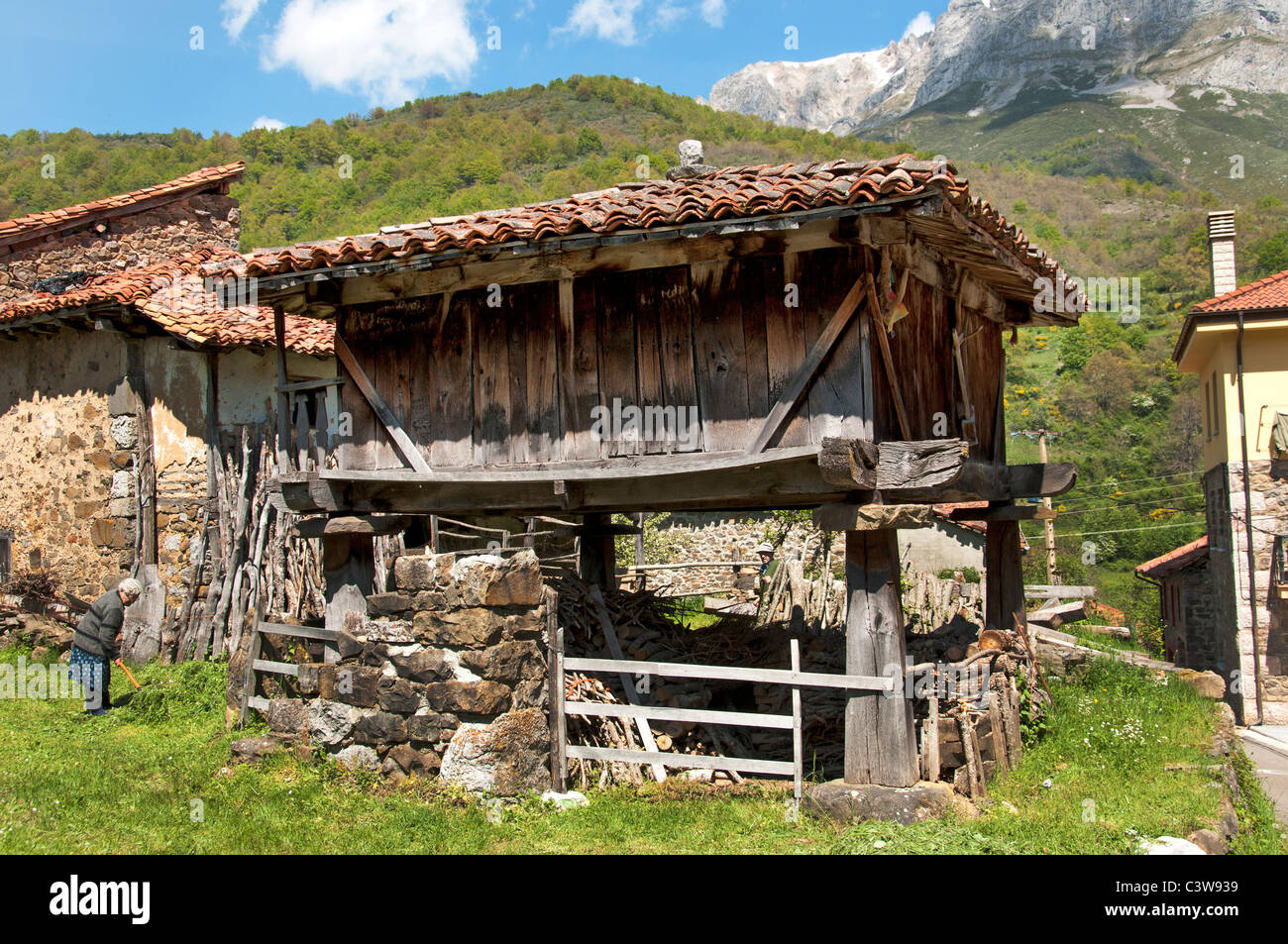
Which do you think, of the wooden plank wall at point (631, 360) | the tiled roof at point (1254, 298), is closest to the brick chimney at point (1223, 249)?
the tiled roof at point (1254, 298)

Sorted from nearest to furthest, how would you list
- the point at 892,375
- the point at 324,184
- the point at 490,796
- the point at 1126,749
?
the point at 490,796 < the point at 892,375 < the point at 1126,749 < the point at 324,184

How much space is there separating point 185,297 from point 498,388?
6427mm

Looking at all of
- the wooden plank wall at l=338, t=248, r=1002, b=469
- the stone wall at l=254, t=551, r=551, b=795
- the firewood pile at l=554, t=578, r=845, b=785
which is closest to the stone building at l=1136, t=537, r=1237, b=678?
the firewood pile at l=554, t=578, r=845, b=785

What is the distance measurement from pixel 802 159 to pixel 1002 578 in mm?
39347

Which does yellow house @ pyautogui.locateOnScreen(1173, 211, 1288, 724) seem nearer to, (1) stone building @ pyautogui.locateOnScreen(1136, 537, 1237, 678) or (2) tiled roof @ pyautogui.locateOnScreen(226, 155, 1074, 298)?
(1) stone building @ pyautogui.locateOnScreen(1136, 537, 1237, 678)

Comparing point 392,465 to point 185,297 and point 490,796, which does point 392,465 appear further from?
point 185,297

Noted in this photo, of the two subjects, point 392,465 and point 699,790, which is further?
point 392,465

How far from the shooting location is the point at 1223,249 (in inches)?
638

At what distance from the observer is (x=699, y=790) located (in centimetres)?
675

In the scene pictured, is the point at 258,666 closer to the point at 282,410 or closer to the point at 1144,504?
the point at 282,410

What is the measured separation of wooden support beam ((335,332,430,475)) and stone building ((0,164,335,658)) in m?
3.90

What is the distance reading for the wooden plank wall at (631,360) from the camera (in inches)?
263

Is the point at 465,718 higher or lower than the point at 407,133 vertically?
lower

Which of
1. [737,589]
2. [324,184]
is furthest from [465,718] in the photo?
[324,184]
